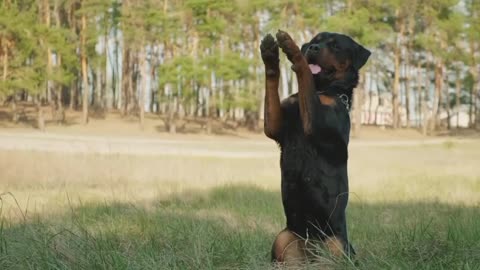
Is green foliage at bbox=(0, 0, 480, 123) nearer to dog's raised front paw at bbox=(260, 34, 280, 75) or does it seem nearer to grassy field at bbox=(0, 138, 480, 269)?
grassy field at bbox=(0, 138, 480, 269)

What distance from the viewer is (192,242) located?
14.2 feet

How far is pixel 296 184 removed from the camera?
313 centimetres

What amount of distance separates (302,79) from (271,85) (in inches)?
7.5

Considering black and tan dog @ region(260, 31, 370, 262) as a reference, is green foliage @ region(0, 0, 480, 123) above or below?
above

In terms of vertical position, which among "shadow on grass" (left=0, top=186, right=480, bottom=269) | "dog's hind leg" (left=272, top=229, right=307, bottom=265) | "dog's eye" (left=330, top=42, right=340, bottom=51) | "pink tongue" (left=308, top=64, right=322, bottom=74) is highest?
"dog's eye" (left=330, top=42, right=340, bottom=51)

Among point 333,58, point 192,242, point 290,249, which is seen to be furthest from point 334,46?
point 192,242

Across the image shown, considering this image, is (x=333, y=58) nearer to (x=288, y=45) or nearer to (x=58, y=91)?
(x=288, y=45)

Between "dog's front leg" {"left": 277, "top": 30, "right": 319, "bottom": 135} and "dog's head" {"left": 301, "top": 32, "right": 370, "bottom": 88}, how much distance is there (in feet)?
0.91

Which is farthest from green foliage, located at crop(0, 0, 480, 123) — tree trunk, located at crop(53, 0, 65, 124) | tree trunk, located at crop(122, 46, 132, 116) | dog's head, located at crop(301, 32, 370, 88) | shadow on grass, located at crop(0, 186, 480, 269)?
dog's head, located at crop(301, 32, 370, 88)

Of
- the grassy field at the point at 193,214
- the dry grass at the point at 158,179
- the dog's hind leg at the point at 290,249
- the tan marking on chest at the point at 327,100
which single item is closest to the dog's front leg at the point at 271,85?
the tan marking on chest at the point at 327,100

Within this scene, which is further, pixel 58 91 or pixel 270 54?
pixel 58 91

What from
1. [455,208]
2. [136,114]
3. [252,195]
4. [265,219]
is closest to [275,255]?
[265,219]

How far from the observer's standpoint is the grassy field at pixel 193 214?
3.64 meters

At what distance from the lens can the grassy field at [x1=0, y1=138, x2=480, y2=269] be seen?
11.9 feet
